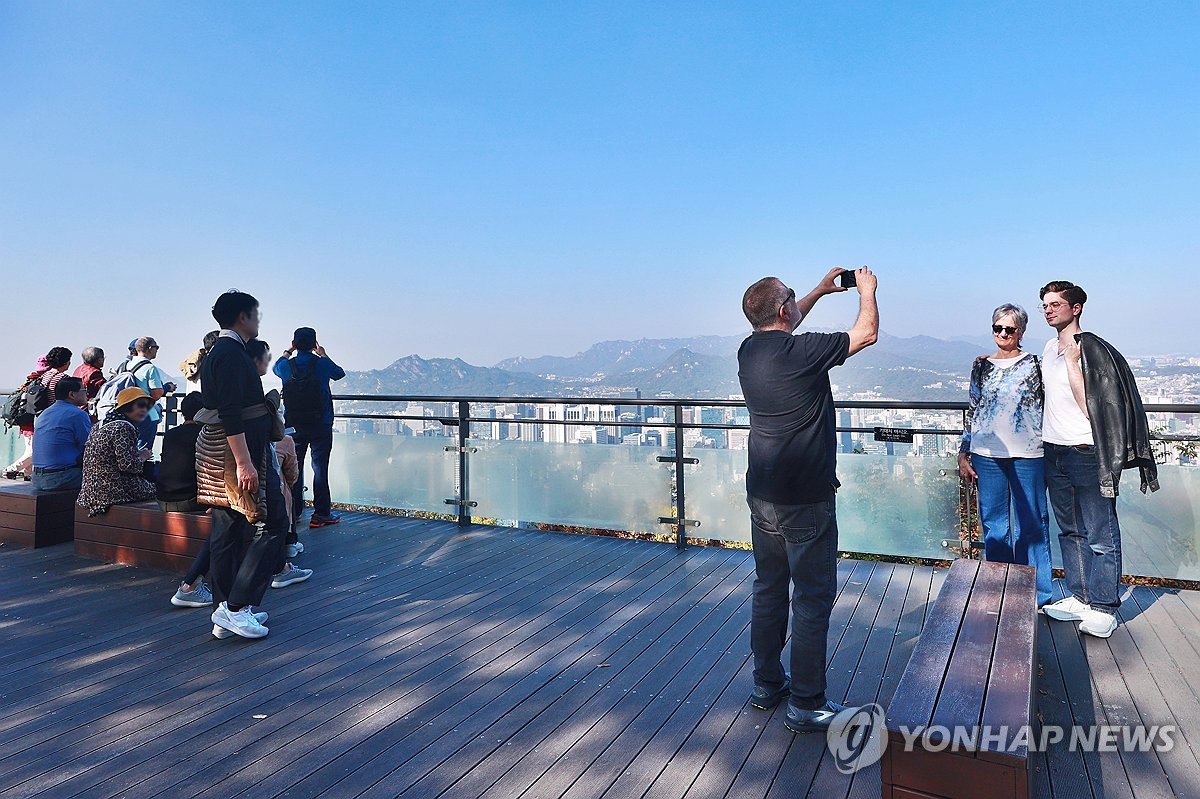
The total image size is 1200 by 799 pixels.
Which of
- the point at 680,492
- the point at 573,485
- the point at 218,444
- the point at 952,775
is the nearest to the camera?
the point at 952,775

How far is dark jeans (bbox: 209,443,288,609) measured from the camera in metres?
Result: 3.44

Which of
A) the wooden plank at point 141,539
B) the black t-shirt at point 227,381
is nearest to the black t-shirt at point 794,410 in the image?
the black t-shirt at point 227,381

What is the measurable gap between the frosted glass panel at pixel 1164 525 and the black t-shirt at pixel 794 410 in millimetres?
3137

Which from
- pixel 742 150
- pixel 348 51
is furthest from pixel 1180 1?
pixel 742 150

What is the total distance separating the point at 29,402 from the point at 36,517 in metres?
2.08

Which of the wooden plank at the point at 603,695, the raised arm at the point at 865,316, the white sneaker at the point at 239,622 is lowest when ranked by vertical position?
the wooden plank at the point at 603,695

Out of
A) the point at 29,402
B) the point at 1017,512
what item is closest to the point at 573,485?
the point at 1017,512

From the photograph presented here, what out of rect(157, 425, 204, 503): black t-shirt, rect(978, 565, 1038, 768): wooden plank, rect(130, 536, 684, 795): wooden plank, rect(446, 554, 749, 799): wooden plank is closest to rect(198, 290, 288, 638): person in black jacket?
rect(157, 425, 204, 503): black t-shirt

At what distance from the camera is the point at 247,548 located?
3.58 meters

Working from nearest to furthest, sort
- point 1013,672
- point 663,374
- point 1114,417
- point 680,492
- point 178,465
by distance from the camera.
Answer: point 1013,672 → point 1114,417 → point 178,465 → point 680,492 → point 663,374

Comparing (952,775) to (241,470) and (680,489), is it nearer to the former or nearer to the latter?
(241,470)

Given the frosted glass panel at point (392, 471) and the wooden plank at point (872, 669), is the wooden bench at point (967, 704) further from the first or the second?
the frosted glass panel at point (392, 471)

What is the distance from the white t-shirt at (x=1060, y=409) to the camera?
344 cm

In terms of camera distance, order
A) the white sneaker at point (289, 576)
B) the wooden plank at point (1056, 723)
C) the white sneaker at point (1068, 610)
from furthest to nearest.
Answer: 1. the white sneaker at point (289, 576)
2. the white sneaker at point (1068, 610)
3. the wooden plank at point (1056, 723)
